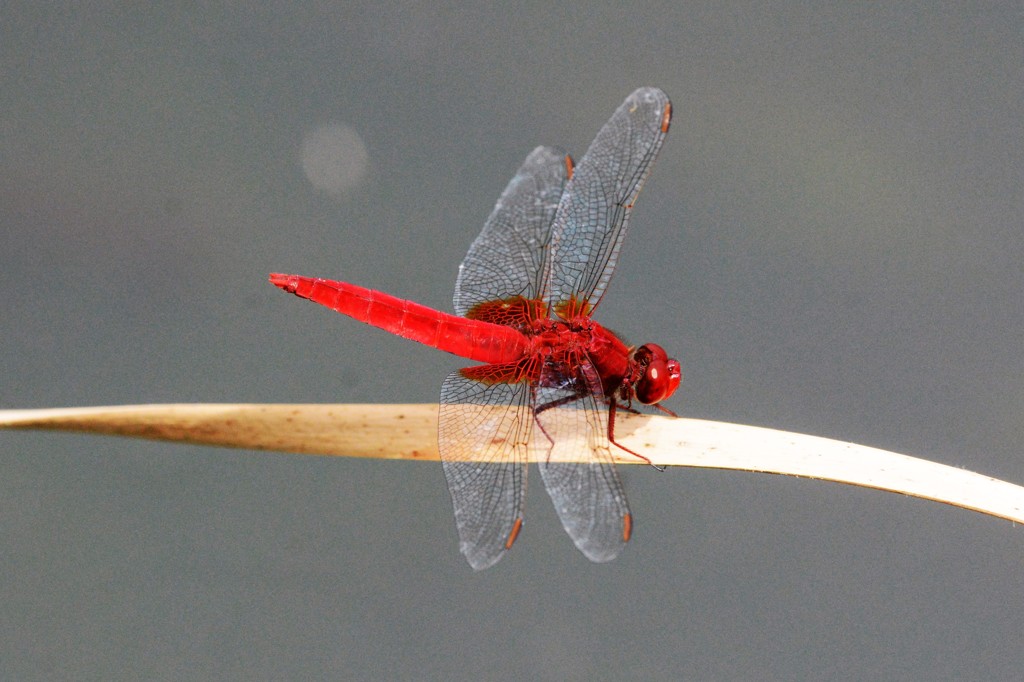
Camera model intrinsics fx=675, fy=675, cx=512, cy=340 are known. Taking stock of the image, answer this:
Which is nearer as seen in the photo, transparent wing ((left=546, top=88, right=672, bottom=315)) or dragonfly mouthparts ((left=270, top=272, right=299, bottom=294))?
dragonfly mouthparts ((left=270, top=272, right=299, bottom=294))

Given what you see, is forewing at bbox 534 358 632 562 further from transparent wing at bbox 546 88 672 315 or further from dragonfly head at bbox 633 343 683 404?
transparent wing at bbox 546 88 672 315

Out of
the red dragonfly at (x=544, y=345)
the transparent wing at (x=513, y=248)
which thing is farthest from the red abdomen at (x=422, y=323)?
the transparent wing at (x=513, y=248)

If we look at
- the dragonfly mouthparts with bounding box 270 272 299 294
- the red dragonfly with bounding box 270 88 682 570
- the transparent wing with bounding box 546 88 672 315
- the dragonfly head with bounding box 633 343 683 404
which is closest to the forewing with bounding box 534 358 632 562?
the red dragonfly with bounding box 270 88 682 570

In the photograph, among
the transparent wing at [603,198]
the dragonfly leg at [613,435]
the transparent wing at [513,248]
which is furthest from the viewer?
the transparent wing at [513,248]

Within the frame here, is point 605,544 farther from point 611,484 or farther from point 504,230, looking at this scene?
point 504,230

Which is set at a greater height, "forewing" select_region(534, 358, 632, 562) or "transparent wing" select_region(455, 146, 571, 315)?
"transparent wing" select_region(455, 146, 571, 315)

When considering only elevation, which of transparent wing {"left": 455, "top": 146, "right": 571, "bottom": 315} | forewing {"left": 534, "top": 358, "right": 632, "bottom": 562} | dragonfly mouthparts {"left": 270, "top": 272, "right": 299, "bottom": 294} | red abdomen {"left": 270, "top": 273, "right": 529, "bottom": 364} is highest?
transparent wing {"left": 455, "top": 146, "right": 571, "bottom": 315}

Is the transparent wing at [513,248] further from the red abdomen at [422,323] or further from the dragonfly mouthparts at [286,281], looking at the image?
the dragonfly mouthparts at [286,281]

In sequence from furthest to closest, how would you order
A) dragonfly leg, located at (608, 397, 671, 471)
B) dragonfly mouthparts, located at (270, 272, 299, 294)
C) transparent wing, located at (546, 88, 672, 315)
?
transparent wing, located at (546, 88, 672, 315) < dragonfly mouthparts, located at (270, 272, 299, 294) < dragonfly leg, located at (608, 397, 671, 471)
